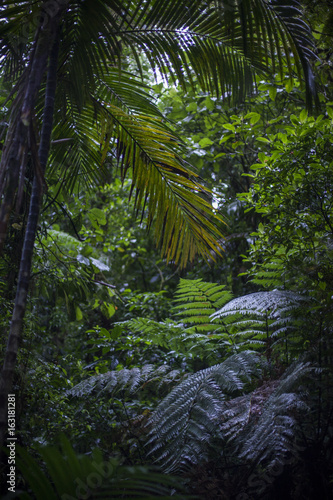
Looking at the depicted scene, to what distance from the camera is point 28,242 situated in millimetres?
1608

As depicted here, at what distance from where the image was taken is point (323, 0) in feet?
8.69

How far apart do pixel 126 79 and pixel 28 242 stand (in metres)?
1.60

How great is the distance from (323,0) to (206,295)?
2.33 m

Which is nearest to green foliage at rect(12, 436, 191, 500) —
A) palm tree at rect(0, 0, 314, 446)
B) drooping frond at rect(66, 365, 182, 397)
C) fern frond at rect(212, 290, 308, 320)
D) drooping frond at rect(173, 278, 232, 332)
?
palm tree at rect(0, 0, 314, 446)

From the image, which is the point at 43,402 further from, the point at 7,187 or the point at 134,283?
the point at 134,283

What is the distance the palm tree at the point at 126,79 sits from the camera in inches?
67.5

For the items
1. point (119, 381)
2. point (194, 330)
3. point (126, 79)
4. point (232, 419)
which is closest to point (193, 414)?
point (232, 419)

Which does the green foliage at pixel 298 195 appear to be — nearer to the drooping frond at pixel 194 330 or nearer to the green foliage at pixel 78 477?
the drooping frond at pixel 194 330

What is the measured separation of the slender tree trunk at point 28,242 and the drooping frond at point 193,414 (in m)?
0.73

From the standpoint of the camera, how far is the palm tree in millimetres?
1714

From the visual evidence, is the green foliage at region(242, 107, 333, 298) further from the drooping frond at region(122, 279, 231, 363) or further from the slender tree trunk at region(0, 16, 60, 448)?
the slender tree trunk at region(0, 16, 60, 448)

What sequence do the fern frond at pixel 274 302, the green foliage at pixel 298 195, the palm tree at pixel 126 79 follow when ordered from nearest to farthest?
the palm tree at pixel 126 79
the fern frond at pixel 274 302
the green foliage at pixel 298 195

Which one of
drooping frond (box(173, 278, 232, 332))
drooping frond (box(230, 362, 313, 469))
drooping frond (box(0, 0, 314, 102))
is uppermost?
drooping frond (box(0, 0, 314, 102))

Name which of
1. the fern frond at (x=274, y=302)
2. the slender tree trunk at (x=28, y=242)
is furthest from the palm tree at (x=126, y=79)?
the fern frond at (x=274, y=302)
